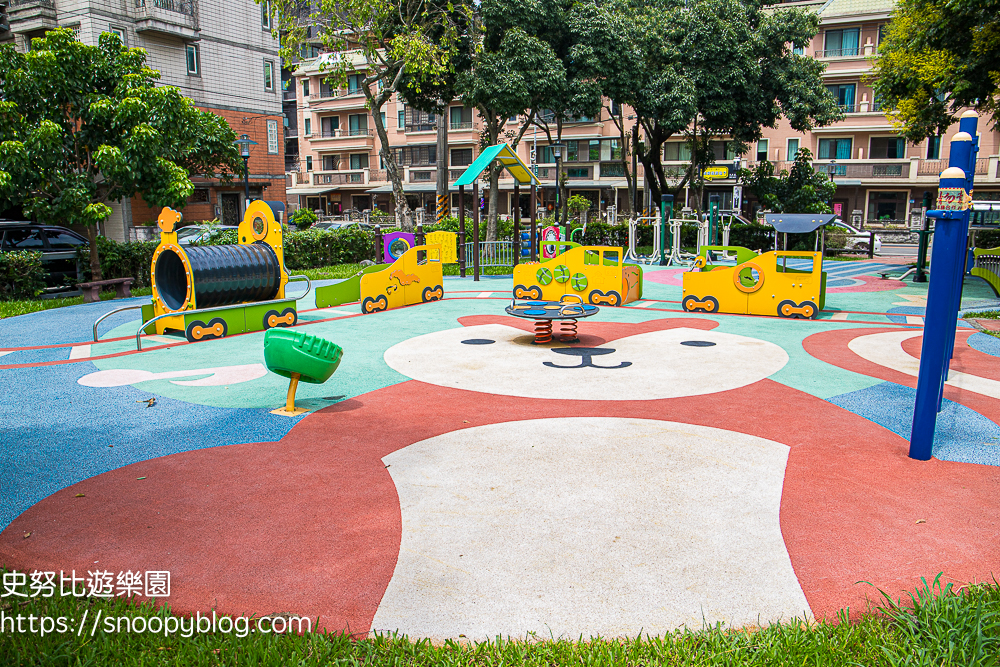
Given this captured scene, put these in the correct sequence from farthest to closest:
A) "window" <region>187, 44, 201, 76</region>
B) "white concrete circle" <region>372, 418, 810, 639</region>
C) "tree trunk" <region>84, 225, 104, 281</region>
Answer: "window" <region>187, 44, 201, 76</region> < "tree trunk" <region>84, 225, 104, 281</region> < "white concrete circle" <region>372, 418, 810, 639</region>

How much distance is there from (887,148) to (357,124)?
4015cm

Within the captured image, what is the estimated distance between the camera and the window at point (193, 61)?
111 ft

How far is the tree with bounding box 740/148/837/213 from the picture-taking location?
30.3 metres

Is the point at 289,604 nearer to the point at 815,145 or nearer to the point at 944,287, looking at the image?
the point at 944,287

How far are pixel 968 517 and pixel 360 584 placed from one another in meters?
4.01

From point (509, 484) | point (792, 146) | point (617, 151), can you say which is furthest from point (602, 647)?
point (792, 146)

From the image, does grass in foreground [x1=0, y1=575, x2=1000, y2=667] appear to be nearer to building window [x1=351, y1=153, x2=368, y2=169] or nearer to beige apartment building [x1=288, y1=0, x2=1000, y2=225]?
beige apartment building [x1=288, y1=0, x2=1000, y2=225]

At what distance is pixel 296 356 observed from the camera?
266 inches

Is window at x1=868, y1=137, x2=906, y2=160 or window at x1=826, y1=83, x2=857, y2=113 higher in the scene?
window at x1=826, y1=83, x2=857, y2=113

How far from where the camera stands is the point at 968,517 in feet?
15.0

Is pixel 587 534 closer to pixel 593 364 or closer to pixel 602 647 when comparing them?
pixel 602 647

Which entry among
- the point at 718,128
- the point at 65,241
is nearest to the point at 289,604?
the point at 65,241

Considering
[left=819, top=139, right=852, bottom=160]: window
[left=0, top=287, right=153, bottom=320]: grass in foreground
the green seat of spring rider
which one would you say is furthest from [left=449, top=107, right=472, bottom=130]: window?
the green seat of spring rider

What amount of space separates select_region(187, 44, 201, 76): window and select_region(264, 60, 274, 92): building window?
420cm
